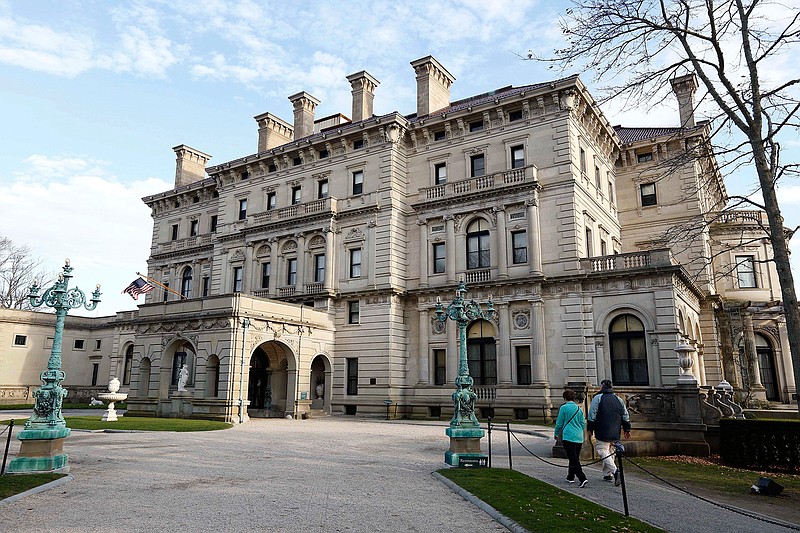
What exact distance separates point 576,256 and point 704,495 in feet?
63.9

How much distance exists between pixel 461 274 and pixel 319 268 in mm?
9763

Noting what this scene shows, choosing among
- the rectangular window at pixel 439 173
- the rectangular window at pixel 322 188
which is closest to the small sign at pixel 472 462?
the rectangular window at pixel 439 173

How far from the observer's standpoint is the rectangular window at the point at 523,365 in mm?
30406

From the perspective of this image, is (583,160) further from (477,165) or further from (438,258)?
(438,258)

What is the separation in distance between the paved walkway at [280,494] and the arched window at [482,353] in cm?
1325

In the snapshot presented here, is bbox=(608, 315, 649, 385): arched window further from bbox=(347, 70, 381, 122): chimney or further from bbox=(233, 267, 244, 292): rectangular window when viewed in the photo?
bbox=(233, 267, 244, 292): rectangular window

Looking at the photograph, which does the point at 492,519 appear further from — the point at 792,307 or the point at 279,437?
the point at 279,437

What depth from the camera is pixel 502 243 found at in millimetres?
31938

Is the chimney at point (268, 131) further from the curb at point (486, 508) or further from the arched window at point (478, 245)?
the curb at point (486, 508)

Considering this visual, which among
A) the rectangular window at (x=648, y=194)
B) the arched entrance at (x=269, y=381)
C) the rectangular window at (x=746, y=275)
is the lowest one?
the arched entrance at (x=269, y=381)

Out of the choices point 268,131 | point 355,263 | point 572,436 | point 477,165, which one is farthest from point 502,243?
point 268,131

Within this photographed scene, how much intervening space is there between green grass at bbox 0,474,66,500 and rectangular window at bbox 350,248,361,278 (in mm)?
25009

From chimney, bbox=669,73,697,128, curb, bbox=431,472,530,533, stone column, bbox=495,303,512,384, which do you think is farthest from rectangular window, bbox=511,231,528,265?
curb, bbox=431,472,530,533

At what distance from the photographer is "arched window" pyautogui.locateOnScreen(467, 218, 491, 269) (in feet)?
108
